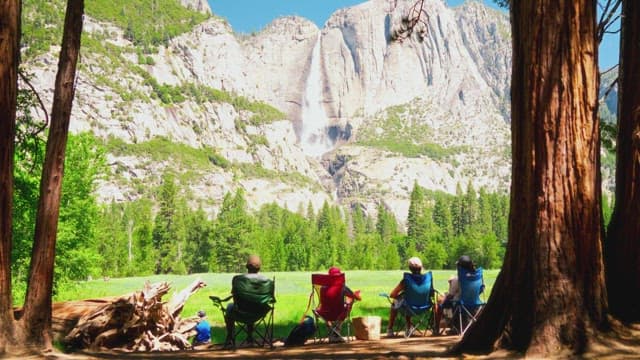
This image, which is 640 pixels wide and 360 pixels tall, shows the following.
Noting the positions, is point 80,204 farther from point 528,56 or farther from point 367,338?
point 528,56

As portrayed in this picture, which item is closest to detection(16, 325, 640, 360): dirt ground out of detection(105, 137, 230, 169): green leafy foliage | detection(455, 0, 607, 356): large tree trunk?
detection(455, 0, 607, 356): large tree trunk

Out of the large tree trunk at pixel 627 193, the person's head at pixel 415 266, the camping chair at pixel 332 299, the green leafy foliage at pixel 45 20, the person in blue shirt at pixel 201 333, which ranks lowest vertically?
the person in blue shirt at pixel 201 333

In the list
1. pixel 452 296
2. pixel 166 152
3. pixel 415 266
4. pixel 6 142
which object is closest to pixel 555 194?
pixel 415 266

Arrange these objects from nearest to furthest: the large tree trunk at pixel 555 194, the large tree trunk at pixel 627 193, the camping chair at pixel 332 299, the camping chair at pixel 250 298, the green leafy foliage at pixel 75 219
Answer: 1. the large tree trunk at pixel 555 194
2. the large tree trunk at pixel 627 193
3. the camping chair at pixel 250 298
4. the camping chair at pixel 332 299
5. the green leafy foliage at pixel 75 219

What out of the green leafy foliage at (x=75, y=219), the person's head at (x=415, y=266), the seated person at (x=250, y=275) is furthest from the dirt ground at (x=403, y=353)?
the green leafy foliage at (x=75, y=219)

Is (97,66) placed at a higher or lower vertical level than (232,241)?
higher

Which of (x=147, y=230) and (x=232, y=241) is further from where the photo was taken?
(x=232, y=241)

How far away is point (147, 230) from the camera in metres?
71.8

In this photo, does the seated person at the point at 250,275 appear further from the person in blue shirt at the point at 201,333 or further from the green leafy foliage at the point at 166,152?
the green leafy foliage at the point at 166,152

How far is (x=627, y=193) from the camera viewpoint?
662cm

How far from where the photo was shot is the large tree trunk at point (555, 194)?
19.0 ft

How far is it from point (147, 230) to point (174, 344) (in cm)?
6277

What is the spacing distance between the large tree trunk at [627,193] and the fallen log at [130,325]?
24.3ft

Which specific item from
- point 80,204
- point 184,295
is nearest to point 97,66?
point 80,204
